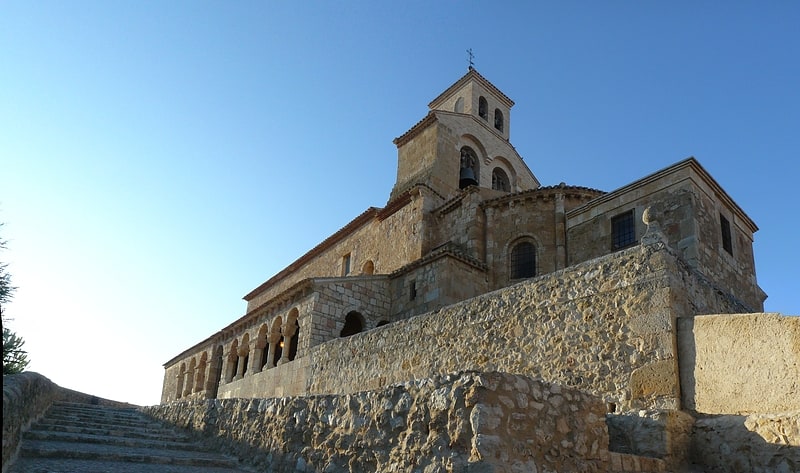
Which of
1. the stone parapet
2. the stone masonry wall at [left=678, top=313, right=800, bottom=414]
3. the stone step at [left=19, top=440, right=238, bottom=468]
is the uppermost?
the stone masonry wall at [left=678, top=313, right=800, bottom=414]

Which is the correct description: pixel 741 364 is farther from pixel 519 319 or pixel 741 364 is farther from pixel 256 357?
pixel 256 357

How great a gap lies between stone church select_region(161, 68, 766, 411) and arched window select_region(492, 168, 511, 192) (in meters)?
0.08

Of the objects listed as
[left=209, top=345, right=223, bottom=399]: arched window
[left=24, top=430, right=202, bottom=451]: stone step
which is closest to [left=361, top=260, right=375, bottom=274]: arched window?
[left=209, top=345, right=223, bottom=399]: arched window

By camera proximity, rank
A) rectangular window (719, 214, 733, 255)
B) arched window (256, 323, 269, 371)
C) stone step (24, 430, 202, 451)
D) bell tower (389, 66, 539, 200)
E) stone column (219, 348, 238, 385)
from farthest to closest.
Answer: bell tower (389, 66, 539, 200) < stone column (219, 348, 238, 385) < arched window (256, 323, 269, 371) < rectangular window (719, 214, 733, 255) < stone step (24, 430, 202, 451)

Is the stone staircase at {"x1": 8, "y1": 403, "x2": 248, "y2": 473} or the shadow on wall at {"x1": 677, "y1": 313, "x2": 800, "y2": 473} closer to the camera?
the shadow on wall at {"x1": 677, "y1": 313, "x2": 800, "y2": 473}

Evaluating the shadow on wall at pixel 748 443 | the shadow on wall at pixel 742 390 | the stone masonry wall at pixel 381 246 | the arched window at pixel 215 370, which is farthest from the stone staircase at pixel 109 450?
the arched window at pixel 215 370

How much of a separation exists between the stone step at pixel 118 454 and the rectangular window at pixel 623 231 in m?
11.9

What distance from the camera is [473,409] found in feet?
15.6

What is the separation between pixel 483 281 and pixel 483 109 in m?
13.9

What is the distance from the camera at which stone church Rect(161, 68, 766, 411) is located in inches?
311

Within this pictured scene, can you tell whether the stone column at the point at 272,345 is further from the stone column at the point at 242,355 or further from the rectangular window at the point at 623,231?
the rectangular window at the point at 623,231

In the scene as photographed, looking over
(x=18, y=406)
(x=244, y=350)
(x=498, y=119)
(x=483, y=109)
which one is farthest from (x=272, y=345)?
(x=498, y=119)

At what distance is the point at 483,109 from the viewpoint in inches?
1190

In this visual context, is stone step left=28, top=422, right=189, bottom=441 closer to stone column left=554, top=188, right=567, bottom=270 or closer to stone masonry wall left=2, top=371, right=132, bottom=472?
stone masonry wall left=2, top=371, right=132, bottom=472
